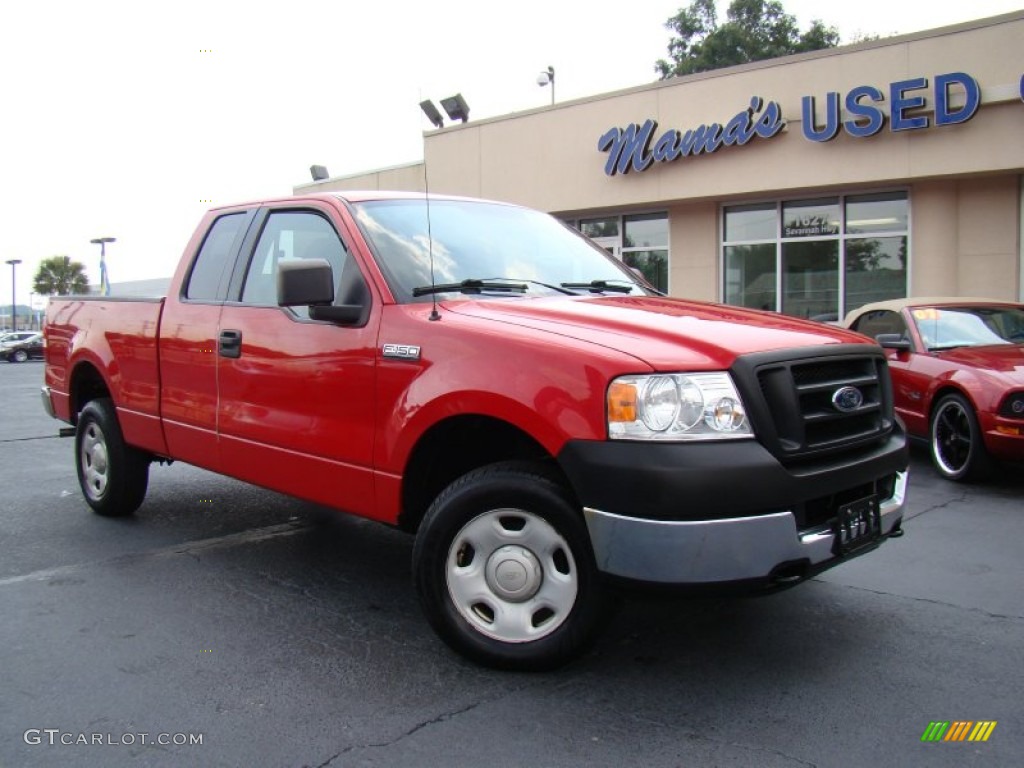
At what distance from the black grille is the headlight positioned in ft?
0.27

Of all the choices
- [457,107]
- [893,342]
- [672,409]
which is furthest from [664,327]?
[457,107]

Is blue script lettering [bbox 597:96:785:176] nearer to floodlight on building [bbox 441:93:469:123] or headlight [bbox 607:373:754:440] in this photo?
floodlight on building [bbox 441:93:469:123]

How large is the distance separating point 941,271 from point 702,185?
431cm

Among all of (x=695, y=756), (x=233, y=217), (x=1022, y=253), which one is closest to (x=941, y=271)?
(x=1022, y=253)

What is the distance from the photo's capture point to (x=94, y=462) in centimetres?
605

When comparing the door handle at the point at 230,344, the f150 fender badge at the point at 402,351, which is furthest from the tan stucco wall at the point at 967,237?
the f150 fender badge at the point at 402,351

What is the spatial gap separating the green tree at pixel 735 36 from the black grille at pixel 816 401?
124 ft

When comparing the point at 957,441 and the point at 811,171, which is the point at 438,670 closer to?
the point at 957,441

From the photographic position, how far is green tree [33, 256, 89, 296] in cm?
7450

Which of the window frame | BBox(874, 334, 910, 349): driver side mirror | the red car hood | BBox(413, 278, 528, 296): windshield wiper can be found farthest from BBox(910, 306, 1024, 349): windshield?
the window frame

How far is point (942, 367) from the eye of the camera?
7.42 metres

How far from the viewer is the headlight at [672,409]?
9.89 feet

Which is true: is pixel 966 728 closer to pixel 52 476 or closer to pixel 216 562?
pixel 216 562

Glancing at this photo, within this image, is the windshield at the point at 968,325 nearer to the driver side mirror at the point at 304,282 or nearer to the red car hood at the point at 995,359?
the red car hood at the point at 995,359
